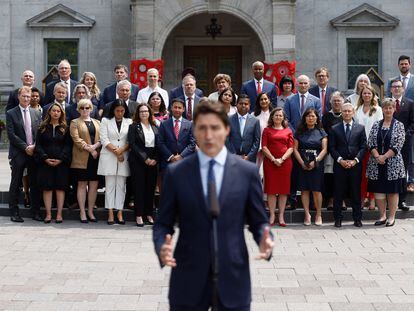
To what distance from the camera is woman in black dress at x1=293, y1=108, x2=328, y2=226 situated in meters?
12.7

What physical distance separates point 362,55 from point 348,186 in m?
12.4

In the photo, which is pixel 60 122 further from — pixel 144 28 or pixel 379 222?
pixel 144 28

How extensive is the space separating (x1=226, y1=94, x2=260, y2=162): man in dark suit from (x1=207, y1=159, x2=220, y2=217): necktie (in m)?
7.91

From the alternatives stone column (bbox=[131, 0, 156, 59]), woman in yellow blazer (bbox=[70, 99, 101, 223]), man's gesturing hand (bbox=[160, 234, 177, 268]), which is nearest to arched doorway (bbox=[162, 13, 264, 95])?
stone column (bbox=[131, 0, 156, 59])

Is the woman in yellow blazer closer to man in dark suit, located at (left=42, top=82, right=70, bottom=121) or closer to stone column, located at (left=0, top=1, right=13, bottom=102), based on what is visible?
man in dark suit, located at (left=42, top=82, right=70, bottom=121)

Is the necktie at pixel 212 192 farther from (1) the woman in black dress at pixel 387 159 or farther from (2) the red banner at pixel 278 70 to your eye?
(2) the red banner at pixel 278 70

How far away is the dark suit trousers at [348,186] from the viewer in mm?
12617

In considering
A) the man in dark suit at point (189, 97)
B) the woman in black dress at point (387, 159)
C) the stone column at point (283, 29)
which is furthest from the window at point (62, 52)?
the woman in black dress at point (387, 159)

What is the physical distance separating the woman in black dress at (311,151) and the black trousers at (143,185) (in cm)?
240

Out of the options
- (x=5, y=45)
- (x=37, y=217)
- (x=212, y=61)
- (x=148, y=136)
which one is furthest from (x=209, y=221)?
(x=5, y=45)

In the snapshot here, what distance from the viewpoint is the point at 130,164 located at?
12.7 meters

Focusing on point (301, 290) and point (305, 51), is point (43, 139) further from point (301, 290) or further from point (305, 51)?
point (305, 51)

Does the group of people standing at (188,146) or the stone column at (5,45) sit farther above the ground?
the stone column at (5,45)

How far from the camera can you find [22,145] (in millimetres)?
12781
